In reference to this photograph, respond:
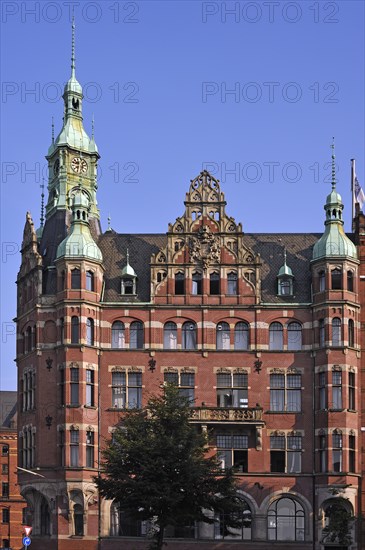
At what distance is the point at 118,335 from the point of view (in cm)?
9650

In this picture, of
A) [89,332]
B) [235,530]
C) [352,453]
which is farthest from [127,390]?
A: [352,453]

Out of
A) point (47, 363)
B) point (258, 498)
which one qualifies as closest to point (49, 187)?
point (47, 363)

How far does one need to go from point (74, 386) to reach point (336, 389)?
19814 millimetres

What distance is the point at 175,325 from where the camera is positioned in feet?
317

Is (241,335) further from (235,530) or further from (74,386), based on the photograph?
(235,530)

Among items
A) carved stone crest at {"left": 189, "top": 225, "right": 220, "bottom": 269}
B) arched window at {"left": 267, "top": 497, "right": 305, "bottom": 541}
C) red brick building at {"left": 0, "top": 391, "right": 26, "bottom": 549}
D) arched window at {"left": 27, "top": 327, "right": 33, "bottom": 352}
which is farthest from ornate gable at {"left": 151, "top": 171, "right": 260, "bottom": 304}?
red brick building at {"left": 0, "top": 391, "right": 26, "bottom": 549}

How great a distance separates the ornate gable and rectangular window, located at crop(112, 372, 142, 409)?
6770 millimetres

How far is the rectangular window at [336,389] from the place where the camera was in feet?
306

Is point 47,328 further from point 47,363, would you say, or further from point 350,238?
point 350,238

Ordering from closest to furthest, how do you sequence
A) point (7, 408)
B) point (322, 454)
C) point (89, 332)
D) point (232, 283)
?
1. point (322, 454)
2. point (89, 332)
3. point (232, 283)
4. point (7, 408)

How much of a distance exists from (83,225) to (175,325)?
1073cm

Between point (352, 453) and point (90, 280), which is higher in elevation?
point (90, 280)

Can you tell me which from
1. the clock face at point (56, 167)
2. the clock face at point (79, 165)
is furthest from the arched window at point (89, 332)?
the clock face at point (56, 167)

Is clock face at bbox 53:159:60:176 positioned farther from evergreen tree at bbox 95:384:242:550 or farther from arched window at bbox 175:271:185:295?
evergreen tree at bbox 95:384:242:550
